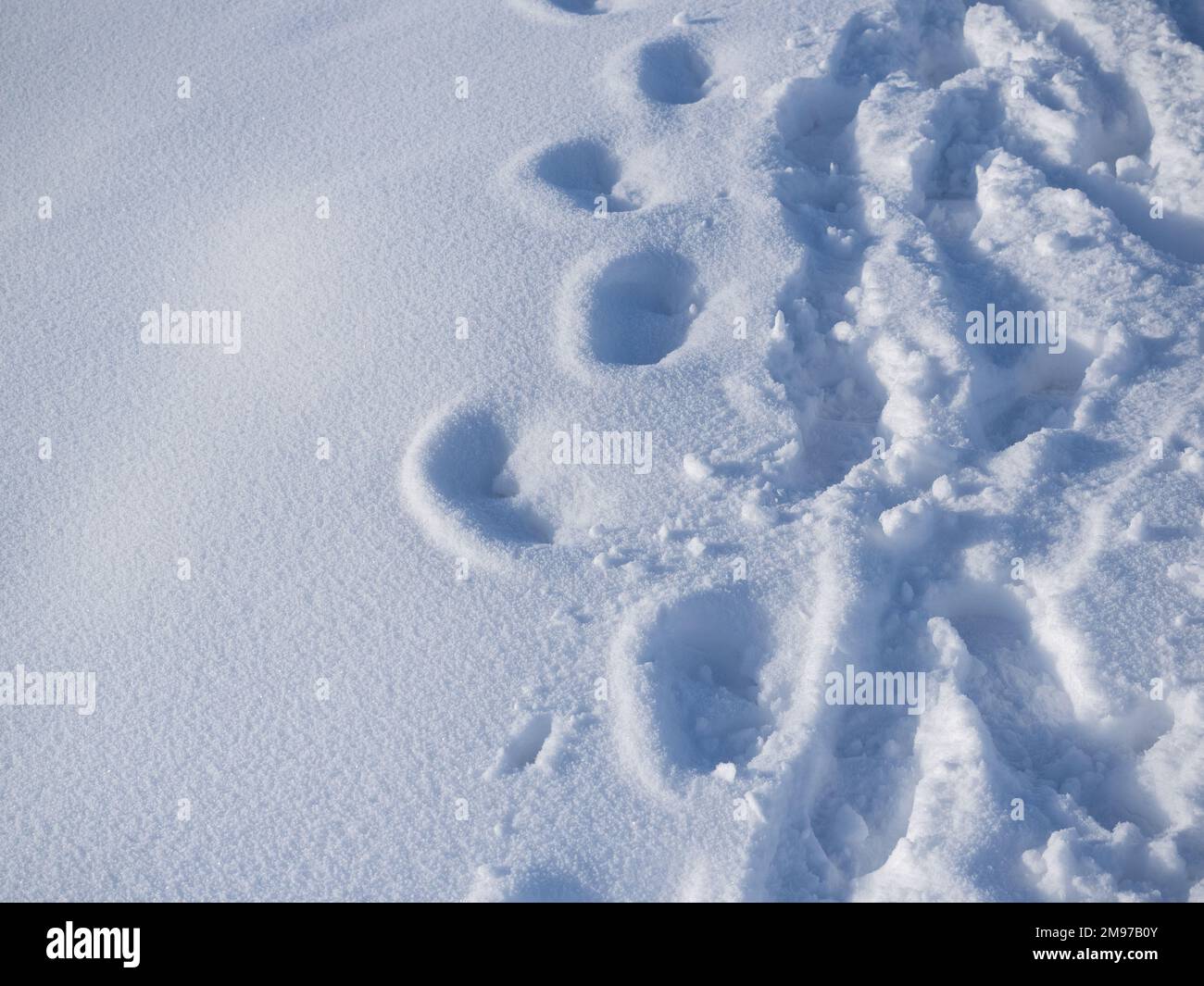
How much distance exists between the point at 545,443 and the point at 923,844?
1457mm

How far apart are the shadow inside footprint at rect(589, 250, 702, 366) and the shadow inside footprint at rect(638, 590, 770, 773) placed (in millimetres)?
908

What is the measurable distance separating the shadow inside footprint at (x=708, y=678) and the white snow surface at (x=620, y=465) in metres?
0.01

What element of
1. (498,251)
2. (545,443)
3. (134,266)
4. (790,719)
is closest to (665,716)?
(790,719)

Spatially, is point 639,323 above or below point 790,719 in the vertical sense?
above

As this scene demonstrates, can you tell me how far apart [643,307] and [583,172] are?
685 millimetres

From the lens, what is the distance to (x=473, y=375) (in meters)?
3.12

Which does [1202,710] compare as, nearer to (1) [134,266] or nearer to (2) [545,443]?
(2) [545,443]

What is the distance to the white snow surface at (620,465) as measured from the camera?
2355mm

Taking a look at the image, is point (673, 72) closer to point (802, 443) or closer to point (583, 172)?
point (583, 172)

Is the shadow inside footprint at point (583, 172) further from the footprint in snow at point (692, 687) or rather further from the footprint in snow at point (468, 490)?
the footprint in snow at point (692, 687)

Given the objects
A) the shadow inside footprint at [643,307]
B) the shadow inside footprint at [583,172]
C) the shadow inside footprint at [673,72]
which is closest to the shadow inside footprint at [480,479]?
the shadow inside footprint at [643,307]

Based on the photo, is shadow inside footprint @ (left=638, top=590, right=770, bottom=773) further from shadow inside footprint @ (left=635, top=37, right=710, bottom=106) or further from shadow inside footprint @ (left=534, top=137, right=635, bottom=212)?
shadow inside footprint @ (left=635, top=37, right=710, bottom=106)

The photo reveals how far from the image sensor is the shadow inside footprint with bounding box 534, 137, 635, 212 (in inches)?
142
